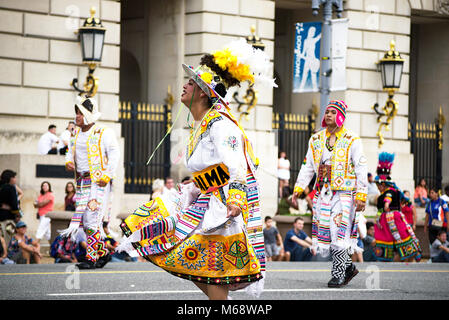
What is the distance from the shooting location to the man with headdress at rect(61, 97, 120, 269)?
13.2 metres

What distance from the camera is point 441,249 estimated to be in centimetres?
1886

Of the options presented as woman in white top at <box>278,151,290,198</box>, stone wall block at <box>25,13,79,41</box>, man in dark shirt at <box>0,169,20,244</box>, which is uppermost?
stone wall block at <box>25,13,79,41</box>

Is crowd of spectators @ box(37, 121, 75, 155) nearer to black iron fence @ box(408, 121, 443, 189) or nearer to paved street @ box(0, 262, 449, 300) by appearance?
paved street @ box(0, 262, 449, 300)

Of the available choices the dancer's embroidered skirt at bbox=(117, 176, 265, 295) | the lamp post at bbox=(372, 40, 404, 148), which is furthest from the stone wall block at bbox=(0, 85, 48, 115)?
the dancer's embroidered skirt at bbox=(117, 176, 265, 295)

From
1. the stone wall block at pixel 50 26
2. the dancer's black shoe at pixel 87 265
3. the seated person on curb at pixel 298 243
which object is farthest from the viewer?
the stone wall block at pixel 50 26

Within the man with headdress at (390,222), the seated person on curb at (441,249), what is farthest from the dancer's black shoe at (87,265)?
the seated person on curb at (441,249)

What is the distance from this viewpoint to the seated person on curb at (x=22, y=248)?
52.0 ft

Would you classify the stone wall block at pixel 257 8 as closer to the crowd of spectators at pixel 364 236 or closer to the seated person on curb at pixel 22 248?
the crowd of spectators at pixel 364 236

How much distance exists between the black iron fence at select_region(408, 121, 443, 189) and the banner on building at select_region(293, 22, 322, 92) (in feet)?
32.2

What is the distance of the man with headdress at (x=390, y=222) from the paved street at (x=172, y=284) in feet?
7.03

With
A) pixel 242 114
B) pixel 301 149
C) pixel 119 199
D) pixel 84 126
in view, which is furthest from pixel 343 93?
pixel 84 126

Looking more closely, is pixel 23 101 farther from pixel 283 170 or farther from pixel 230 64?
pixel 230 64
